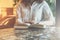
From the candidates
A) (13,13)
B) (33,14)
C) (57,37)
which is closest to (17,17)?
(13,13)

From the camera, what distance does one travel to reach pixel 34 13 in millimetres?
1915

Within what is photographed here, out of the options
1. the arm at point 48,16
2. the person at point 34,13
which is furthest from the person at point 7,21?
the arm at point 48,16

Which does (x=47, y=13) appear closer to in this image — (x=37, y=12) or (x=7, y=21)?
(x=37, y=12)

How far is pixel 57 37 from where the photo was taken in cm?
191

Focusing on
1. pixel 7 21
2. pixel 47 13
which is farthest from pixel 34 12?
pixel 7 21

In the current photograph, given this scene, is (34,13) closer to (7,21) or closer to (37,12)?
(37,12)

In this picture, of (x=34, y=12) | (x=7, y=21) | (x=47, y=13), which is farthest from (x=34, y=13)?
(x=7, y=21)

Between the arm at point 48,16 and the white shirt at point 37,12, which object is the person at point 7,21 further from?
the arm at point 48,16

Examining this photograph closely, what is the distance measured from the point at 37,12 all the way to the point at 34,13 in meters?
0.04

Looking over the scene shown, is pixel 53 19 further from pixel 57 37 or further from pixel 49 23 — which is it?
pixel 57 37

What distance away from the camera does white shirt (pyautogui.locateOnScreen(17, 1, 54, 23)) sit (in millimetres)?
1902

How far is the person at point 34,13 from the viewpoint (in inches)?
74.8

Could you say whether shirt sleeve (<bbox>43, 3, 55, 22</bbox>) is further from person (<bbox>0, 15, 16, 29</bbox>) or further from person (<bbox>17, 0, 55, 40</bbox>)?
person (<bbox>0, 15, 16, 29</bbox>)

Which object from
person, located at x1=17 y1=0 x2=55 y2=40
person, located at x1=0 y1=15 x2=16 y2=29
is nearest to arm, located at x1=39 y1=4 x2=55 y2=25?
person, located at x1=17 y1=0 x2=55 y2=40
